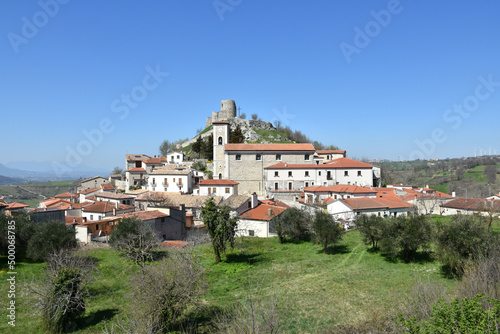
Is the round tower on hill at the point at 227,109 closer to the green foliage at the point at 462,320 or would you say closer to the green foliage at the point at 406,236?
the green foliage at the point at 406,236

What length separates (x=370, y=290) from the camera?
14.3m

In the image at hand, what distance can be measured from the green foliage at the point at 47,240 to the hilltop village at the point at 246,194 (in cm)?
502

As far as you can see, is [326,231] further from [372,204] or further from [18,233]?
[18,233]

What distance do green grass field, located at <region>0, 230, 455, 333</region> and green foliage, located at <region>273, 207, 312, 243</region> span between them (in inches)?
90.6

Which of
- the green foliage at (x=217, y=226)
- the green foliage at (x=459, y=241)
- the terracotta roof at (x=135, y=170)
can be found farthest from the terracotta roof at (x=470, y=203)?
the terracotta roof at (x=135, y=170)

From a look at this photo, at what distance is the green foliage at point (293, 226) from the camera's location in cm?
2569

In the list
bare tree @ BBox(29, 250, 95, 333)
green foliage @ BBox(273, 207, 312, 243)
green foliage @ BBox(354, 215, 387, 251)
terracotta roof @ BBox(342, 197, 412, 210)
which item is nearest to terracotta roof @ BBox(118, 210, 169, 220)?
green foliage @ BBox(273, 207, 312, 243)

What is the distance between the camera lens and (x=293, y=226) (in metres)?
25.9

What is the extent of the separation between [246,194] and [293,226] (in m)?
23.9

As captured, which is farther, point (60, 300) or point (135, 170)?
point (135, 170)

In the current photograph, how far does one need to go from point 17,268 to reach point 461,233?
26111 millimetres

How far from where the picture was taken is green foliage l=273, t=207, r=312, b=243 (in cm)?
2569

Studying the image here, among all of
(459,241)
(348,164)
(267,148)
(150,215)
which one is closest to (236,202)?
(150,215)

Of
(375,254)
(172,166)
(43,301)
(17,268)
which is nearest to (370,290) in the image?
(375,254)
